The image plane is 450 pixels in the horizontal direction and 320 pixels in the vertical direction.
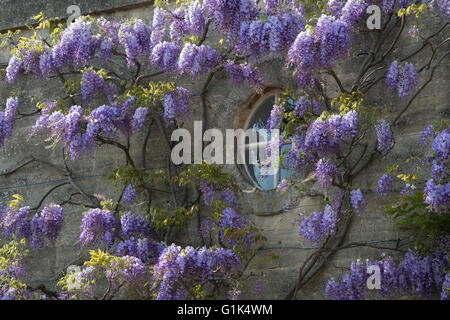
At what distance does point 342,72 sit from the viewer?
275 inches

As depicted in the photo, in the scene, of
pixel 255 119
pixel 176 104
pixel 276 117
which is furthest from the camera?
pixel 255 119

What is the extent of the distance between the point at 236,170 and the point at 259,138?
0.32m

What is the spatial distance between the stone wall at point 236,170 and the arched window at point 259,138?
10cm

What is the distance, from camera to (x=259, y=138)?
720cm

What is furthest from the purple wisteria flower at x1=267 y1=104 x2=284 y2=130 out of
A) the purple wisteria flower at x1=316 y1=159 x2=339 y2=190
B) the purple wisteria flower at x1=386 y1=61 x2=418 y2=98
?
the purple wisteria flower at x1=386 y1=61 x2=418 y2=98

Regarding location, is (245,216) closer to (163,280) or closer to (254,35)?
(163,280)

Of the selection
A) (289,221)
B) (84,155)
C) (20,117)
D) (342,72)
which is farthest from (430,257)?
(20,117)

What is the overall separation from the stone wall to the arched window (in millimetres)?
97

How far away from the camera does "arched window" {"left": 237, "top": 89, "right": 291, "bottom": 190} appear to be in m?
7.10

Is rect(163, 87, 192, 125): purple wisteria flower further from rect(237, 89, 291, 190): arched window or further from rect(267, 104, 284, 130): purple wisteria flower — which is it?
rect(267, 104, 284, 130): purple wisteria flower

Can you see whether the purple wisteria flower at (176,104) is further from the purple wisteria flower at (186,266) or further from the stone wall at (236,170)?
the purple wisteria flower at (186,266)

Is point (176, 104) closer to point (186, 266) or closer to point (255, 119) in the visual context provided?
point (255, 119)

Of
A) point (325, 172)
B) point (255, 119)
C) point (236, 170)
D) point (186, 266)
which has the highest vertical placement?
point (255, 119)

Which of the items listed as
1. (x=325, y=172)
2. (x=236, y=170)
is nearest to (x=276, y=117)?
(x=236, y=170)
